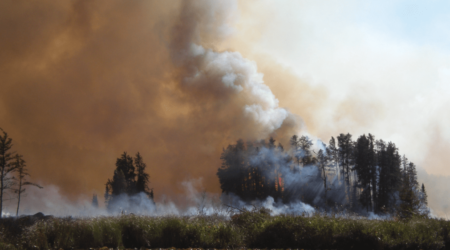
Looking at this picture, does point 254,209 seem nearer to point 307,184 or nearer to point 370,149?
point 307,184

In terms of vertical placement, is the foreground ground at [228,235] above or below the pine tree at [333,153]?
below

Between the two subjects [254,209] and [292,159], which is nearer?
[254,209]

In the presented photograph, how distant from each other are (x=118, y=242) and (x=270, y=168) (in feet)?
131

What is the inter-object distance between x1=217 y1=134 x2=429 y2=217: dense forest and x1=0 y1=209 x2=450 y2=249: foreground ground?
34723 millimetres

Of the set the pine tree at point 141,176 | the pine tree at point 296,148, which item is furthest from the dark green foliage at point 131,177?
the pine tree at point 296,148

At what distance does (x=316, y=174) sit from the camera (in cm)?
4850

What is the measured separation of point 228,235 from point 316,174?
40577 mm

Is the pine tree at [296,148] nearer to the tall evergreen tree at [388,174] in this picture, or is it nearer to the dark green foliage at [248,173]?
the dark green foliage at [248,173]

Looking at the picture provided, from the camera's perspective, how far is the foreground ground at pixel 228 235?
10.2 metres

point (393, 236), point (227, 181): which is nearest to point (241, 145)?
point (227, 181)

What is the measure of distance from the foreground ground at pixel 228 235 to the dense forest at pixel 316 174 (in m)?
34.7

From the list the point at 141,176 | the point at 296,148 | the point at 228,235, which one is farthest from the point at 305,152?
the point at 228,235

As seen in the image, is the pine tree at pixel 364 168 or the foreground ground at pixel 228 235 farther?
the pine tree at pixel 364 168

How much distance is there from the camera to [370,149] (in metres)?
52.4
